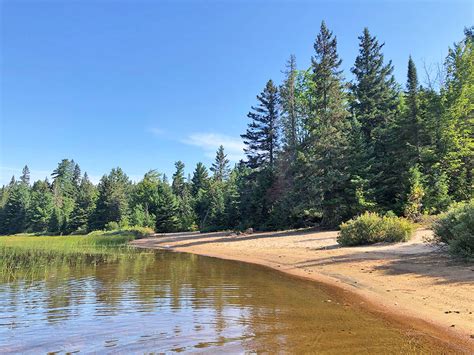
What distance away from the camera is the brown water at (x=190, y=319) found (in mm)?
5215

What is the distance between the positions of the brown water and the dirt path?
0.69 meters

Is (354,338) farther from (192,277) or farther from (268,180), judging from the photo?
(268,180)

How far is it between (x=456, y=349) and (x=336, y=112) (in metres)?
25.0

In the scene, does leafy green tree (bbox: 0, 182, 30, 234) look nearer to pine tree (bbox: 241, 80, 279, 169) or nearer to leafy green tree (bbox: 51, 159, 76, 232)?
leafy green tree (bbox: 51, 159, 76, 232)

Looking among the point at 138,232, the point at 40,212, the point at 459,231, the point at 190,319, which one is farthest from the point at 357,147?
the point at 40,212

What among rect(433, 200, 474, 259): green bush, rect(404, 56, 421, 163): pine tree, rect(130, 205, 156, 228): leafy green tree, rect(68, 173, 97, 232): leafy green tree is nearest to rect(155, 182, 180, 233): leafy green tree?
rect(130, 205, 156, 228): leafy green tree

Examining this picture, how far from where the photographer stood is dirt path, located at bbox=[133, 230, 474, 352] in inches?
244

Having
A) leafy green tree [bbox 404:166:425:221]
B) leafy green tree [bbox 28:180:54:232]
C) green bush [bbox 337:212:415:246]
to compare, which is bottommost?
green bush [bbox 337:212:415:246]

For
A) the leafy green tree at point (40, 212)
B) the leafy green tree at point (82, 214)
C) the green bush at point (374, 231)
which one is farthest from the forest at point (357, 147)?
the leafy green tree at point (40, 212)

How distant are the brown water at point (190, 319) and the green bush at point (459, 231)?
177 inches

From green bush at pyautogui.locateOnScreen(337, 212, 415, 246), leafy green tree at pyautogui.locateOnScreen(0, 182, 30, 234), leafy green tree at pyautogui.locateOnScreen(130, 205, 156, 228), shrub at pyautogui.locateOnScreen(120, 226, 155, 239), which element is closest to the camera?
green bush at pyautogui.locateOnScreen(337, 212, 415, 246)

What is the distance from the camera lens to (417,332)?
18.5 feet

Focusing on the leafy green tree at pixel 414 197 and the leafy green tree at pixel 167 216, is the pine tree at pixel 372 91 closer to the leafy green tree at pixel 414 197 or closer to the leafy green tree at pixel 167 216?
the leafy green tree at pixel 414 197

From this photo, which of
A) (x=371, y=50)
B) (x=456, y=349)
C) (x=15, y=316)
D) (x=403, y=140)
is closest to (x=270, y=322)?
(x=456, y=349)
